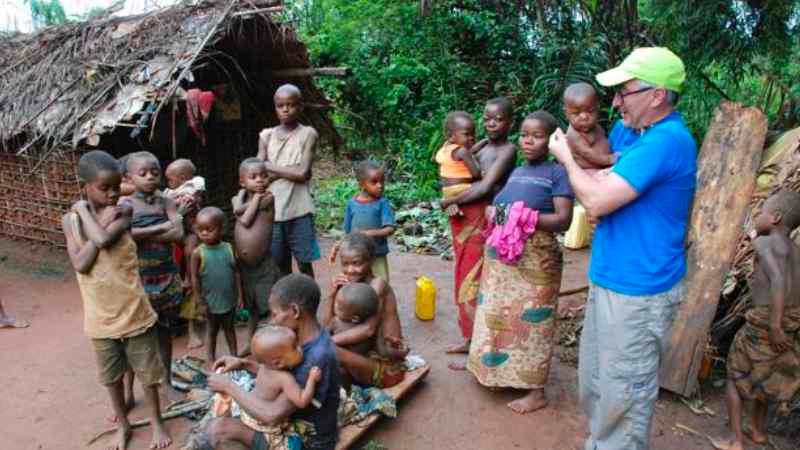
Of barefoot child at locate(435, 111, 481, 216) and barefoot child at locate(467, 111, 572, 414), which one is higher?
barefoot child at locate(435, 111, 481, 216)

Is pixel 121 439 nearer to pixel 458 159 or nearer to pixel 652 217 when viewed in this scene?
pixel 458 159

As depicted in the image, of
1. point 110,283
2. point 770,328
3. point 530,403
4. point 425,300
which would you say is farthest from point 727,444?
point 110,283

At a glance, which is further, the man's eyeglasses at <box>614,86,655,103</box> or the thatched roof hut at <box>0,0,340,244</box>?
the thatched roof hut at <box>0,0,340,244</box>

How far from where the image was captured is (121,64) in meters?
5.13

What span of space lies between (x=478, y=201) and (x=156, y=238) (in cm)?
200

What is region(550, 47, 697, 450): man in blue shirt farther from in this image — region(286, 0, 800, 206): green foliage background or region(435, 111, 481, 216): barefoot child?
region(286, 0, 800, 206): green foliage background

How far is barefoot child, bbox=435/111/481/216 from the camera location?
12.4 ft

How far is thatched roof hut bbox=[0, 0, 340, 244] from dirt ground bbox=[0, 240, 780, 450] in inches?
68.2

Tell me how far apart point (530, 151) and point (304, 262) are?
6.64 feet

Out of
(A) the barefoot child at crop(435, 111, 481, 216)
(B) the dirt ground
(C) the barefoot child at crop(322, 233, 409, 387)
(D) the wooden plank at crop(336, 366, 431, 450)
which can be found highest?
(A) the barefoot child at crop(435, 111, 481, 216)

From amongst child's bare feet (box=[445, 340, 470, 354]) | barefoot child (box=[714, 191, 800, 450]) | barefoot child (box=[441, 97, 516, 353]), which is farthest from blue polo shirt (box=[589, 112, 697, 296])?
child's bare feet (box=[445, 340, 470, 354])

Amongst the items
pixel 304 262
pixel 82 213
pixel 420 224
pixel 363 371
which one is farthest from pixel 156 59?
pixel 420 224

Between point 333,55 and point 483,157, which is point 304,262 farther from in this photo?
point 333,55

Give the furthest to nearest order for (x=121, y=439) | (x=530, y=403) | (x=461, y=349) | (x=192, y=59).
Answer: (x=192, y=59)
(x=461, y=349)
(x=530, y=403)
(x=121, y=439)
